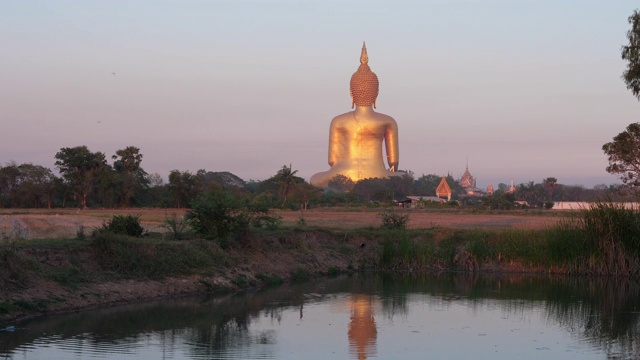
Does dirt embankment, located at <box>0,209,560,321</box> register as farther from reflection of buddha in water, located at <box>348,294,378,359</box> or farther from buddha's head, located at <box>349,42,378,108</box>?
buddha's head, located at <box>349,42,378,108</box>

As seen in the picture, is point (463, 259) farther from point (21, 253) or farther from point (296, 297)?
point (21, 253)

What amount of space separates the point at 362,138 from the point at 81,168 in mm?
29566

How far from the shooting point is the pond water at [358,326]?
13.0 metres

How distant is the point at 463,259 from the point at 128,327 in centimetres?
1327

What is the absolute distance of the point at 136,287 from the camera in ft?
59.3

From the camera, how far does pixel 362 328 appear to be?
1527cm

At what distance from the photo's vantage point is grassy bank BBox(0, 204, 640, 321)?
16.5 metres

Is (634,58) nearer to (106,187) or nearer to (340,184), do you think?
(106,187)

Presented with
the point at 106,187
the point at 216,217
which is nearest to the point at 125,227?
the point at 216,217

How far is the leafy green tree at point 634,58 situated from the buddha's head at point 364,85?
5568 centimetres

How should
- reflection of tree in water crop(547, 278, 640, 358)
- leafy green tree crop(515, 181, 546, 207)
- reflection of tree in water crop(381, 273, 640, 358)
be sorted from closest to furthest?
reflection of tree in water crop(547, 278, 640, 358), reflection of tree in water crop(381, 273, 640, 358), leafy green tree crop(515, 181, 546, 207)

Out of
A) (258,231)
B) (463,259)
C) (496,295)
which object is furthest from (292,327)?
(463,259)

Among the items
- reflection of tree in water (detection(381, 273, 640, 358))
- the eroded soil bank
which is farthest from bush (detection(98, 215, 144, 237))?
reflection of tree in water (detection(381, 273, 640, 358))

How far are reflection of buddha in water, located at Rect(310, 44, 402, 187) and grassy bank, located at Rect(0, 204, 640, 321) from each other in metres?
52.5
